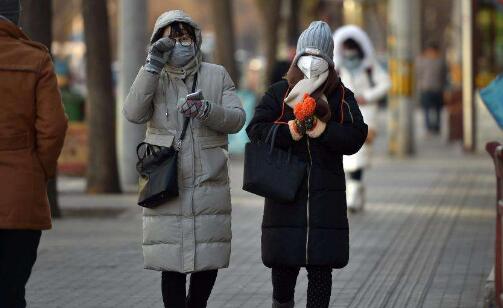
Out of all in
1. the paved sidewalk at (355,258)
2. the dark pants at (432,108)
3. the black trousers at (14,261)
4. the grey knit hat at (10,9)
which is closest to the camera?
the black trousers at (14,261)

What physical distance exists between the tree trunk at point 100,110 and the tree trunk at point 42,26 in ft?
7.46

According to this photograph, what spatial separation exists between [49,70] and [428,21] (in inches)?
→ 2455

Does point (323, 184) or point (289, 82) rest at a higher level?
point (289, 82)

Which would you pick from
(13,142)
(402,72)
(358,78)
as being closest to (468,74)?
(402,72)

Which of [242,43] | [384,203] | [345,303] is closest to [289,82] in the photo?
[345,303]

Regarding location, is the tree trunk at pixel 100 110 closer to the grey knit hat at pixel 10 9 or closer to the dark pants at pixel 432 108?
the grey knit hat at pixel 10 9

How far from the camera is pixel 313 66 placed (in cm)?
762

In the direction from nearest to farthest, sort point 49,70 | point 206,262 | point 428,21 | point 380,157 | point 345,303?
point 49,70
point 206,262
point 345,303
point 380,157
point 428,21

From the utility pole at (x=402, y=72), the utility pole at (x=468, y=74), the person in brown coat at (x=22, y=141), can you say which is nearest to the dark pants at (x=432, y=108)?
the utility pole at (x=468, y=74)

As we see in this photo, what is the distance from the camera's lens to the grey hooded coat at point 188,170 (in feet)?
24.8

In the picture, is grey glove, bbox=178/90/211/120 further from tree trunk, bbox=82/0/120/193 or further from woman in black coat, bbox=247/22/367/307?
tree trunk, bbox=82/0/120/193

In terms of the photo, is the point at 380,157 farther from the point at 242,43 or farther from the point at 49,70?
the point at 242,43

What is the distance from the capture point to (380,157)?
84.6 feet

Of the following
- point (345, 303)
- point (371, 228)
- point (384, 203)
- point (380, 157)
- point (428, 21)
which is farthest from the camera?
point (428, 21)
